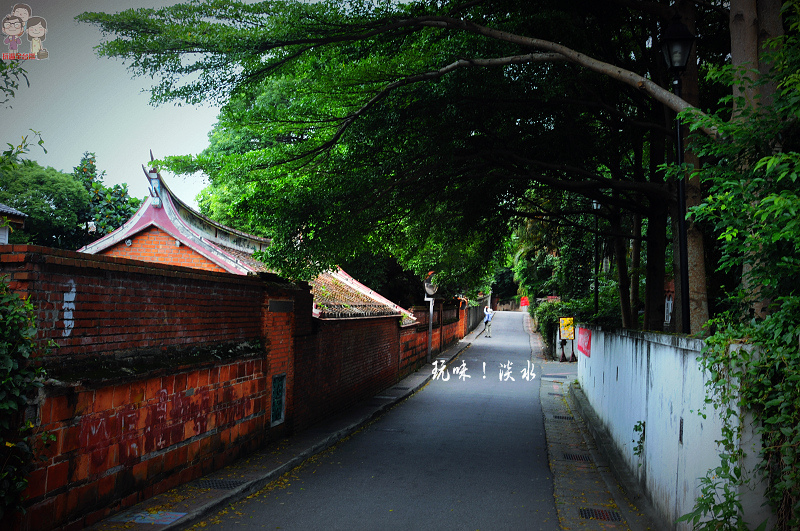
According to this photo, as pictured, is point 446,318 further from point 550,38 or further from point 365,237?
point 550,38

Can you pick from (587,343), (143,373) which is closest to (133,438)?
(143,373)

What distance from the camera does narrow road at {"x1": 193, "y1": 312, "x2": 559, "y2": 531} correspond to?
6703mm

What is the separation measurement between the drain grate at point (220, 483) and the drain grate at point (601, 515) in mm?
4358

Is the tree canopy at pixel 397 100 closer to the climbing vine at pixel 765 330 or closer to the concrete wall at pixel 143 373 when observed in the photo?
the concrete wall at pixel 143 373

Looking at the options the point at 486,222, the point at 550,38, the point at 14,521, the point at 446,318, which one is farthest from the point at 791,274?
the point at 446,318

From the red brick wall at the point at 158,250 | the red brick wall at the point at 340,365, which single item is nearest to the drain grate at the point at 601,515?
the red brick wall at the point at 340,365

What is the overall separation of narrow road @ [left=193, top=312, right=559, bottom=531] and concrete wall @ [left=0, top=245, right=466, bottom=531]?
3.48 ft

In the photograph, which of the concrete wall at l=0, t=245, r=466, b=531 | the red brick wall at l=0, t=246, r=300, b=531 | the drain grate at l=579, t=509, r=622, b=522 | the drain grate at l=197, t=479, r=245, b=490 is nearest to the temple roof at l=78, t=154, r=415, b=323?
the concrete wall at l=0, t=245, r=466, b=531

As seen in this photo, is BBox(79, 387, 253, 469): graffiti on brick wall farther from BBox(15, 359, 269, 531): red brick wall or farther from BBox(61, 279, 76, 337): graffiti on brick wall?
BBox(61, 279, 76, 337): graffiti on brick wall

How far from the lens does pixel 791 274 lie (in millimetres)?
3732

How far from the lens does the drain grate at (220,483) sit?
7.45 m

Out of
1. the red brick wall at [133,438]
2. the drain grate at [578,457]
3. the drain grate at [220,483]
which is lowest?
the drain grate at [578,457]

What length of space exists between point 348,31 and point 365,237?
4922 millimetres

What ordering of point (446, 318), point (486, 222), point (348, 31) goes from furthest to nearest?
point (446, 318) → point (486, 222) → point (348, 31)
